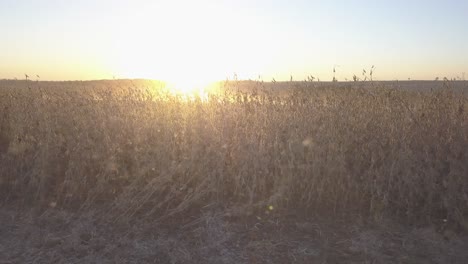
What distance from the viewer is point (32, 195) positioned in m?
4.73

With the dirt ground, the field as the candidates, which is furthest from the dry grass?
the dirt ground

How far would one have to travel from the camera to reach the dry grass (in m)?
4.24

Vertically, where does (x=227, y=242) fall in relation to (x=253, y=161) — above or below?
below

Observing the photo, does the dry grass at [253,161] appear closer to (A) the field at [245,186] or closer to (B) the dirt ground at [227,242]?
(A) the field at [245,186]

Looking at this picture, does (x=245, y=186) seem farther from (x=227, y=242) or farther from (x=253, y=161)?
(x=227, y=242)

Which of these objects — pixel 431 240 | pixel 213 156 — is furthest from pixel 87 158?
pixel 431 240

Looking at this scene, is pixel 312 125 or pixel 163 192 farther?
pixel 312 125

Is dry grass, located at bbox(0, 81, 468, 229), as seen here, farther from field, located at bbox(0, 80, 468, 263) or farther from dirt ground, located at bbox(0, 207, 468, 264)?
dirt ground, located at bbox(0, 207, 468, 264)

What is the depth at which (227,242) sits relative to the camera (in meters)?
3.89

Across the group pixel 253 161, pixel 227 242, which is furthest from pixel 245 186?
pixel 227 242

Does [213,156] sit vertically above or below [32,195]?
above

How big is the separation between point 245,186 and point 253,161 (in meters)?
0.24

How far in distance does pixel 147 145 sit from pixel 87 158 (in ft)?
1.94

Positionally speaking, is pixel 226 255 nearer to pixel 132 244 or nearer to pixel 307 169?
pixel 132 244
